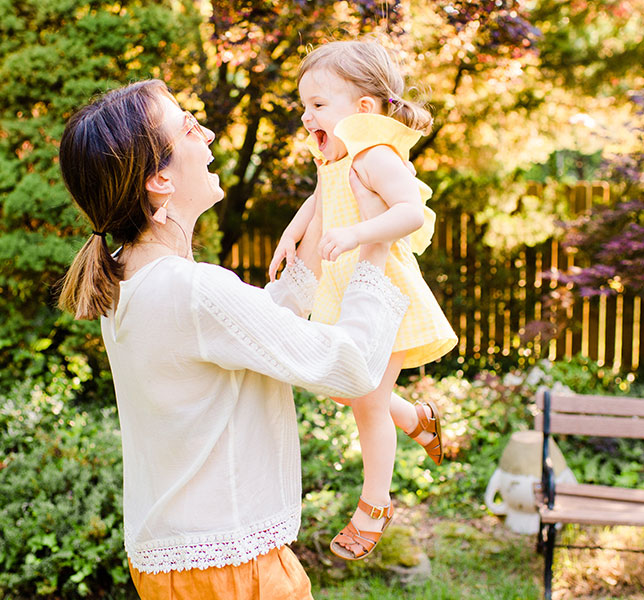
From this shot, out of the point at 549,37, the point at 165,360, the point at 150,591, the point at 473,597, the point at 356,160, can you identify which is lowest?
the point at 473,597

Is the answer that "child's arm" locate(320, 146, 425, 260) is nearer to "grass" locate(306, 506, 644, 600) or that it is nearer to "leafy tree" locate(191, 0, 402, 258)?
"leafy tree" locate(191, 0, 402, 258)

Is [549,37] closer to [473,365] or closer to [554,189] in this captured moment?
[554,189]

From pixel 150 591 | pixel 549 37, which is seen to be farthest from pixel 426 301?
pixel 549 37

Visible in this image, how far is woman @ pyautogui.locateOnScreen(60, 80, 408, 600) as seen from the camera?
131cm

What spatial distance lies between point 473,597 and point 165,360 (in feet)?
8.65

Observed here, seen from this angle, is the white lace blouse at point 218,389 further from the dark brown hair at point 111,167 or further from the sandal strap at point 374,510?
the sandal strap at point 374,510

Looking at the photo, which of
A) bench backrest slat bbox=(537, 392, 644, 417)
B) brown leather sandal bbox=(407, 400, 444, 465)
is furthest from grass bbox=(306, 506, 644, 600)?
brown leather sandal bbox=(407, 400, 444, 465)

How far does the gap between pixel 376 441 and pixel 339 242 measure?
1.66 ft

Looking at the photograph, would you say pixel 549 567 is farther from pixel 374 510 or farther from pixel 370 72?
pixel 370 72

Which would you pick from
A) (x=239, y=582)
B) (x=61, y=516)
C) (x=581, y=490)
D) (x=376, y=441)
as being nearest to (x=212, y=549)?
(x=239, y=582)

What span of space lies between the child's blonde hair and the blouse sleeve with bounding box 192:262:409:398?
0.50 metres

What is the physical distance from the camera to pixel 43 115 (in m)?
4.68

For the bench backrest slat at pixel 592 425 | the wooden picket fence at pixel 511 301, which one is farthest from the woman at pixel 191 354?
the wooden picket fence at pixel 511 301

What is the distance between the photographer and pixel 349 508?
374cm
